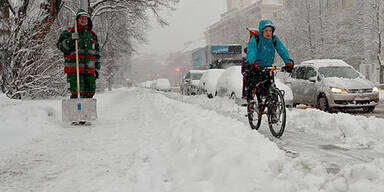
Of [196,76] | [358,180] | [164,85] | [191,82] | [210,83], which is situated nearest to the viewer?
[358,180]

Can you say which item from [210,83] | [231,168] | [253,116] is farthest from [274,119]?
[210,83]

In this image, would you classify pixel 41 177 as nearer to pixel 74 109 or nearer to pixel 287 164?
pixel 287 164

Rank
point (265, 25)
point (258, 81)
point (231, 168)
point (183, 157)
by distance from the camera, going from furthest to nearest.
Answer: point (258, 81) < point (265, 25) < point (183, 157) < point (231, 168)

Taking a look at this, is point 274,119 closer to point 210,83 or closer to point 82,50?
point 82,50

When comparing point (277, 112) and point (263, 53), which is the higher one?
point (263, 53)

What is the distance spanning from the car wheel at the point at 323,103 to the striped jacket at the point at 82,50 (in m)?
6.51

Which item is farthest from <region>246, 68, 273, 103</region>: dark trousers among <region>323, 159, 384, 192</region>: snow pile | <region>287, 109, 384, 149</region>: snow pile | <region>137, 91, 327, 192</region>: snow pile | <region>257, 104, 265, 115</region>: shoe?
<region>323, 159, 384, 192</region>: snow pile

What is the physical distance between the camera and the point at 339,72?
9.83 meters

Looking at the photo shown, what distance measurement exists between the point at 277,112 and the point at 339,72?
613 centimetres

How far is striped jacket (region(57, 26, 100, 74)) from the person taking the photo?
240 inches

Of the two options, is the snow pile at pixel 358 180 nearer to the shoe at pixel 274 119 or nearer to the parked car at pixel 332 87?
the shoe at pixel 274 119

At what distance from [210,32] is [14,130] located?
89.2 metres

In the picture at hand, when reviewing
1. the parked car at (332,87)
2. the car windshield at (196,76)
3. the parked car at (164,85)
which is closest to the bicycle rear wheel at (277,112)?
the parked car at (332,87)

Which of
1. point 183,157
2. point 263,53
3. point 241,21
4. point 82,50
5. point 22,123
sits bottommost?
point 183,157
